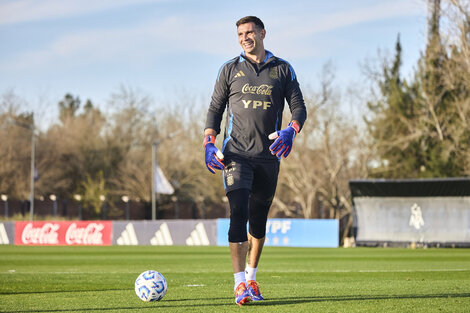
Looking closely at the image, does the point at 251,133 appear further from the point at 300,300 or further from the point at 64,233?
the point at 64,233

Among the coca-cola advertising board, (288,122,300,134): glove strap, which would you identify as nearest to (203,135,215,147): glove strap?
(288,122,300,134): glove strap

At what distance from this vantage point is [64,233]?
35344 millimetres

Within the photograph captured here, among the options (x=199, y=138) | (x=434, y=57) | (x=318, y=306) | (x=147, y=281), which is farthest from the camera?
(x=199, y=138)

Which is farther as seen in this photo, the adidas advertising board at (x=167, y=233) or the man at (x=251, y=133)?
the adidas advertising board at (x=167, y=233)

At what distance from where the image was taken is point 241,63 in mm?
7371

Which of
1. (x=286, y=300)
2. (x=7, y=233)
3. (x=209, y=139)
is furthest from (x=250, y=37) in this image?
(x=7, y=233)

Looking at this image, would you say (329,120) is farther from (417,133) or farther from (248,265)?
(248,265)

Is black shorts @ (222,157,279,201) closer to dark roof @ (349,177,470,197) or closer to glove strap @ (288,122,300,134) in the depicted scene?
glove strap @ (288,122,300,134)

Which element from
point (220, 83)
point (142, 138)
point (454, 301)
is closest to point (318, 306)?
point (454, 301)

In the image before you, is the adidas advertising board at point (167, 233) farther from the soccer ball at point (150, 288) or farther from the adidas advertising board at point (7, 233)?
the soccer ball at point (150, 288)

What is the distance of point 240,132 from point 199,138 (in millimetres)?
50870

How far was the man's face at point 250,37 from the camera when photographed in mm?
7266

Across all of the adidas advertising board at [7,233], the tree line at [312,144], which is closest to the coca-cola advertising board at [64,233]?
the adidas advertising board at [7,233]

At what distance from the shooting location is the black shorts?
708cm
